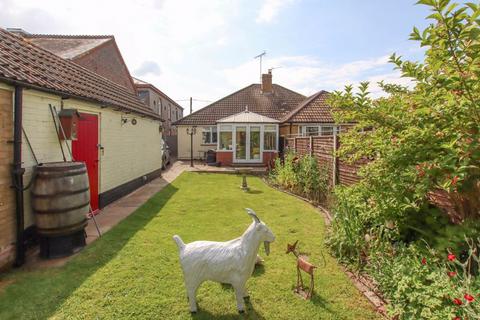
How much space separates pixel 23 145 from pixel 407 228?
19.0ft

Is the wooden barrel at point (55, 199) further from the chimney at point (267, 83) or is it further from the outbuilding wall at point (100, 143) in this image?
the chimney at point (267, 83)

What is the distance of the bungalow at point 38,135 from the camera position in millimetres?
3945

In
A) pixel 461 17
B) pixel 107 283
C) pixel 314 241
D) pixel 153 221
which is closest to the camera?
pixel 461 17

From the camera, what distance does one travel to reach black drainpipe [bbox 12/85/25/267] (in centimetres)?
401

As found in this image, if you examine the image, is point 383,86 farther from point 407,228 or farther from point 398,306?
point 398,306

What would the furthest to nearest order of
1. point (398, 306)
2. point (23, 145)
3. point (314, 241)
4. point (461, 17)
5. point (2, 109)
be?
1. point (314, 241)
2. point (23, 145)
3. point (2, 109)
4. point (398, 306)
5. point (461, 17)

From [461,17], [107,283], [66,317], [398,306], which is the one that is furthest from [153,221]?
[461,17]

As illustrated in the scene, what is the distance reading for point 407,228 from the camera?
146 inches

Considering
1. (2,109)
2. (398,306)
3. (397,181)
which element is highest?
(2,109)

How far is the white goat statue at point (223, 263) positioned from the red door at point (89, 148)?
435 cm

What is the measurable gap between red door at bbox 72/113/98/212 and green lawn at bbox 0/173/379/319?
1.35 m

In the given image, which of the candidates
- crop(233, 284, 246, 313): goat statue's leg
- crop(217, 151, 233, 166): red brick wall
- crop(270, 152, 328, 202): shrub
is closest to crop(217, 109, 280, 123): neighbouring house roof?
crop(217, 151, 233, 166): red brick wall

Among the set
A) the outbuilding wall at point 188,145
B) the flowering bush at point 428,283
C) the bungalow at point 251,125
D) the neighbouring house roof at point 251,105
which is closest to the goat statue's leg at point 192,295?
the flowering bush at point 428,283

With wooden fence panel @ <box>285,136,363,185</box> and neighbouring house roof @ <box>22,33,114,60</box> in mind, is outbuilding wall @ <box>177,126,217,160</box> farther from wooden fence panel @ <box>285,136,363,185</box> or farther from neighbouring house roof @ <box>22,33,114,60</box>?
wooden fence panel @ <box>285,136,363,185</box>
